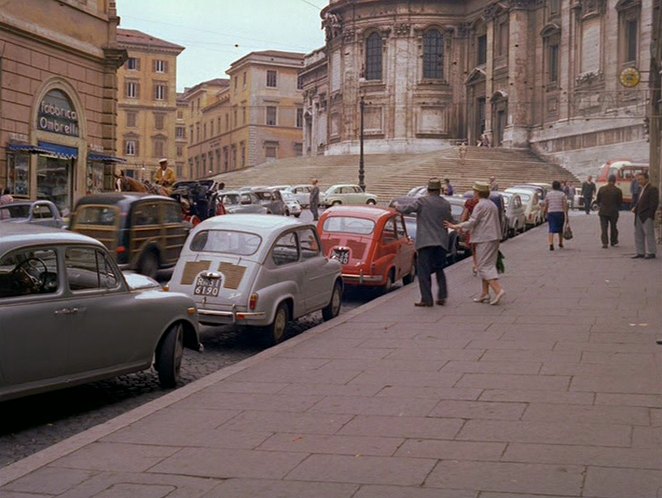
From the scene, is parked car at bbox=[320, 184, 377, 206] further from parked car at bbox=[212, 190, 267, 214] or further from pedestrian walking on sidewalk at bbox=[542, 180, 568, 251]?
pedestrian walking on sidewalk at bbox=[542, 180, 568, 251]

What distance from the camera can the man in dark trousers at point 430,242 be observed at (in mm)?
14000

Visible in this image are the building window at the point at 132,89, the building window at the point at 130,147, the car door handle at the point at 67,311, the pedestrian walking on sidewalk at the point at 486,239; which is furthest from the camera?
the building window at the point at 130,147

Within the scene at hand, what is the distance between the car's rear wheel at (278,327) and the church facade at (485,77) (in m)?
39.9

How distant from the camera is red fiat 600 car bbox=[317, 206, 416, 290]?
16188 millimetres

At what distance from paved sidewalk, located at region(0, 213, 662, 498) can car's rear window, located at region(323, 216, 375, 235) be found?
4.47 m

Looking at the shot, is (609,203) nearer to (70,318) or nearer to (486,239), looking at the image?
(486,239)

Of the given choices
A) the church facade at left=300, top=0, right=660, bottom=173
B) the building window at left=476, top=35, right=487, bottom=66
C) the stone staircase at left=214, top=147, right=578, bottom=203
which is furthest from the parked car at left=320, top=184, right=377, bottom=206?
the building window at left=476, top=35, right=487, bottom=66

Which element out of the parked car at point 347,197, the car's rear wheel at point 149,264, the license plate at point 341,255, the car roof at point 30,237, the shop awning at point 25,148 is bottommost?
the car's rear wheel at point 149,264

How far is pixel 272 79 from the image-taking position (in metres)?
102

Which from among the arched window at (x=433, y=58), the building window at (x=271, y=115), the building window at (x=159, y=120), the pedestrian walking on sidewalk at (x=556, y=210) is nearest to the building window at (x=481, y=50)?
the arched window at (x=433, y=58)

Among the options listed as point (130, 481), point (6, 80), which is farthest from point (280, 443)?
point (6, 80)

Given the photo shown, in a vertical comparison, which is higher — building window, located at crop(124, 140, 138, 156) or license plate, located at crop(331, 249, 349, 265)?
building window, located at crop(124, 140, 138, 156)

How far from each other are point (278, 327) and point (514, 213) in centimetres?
1959

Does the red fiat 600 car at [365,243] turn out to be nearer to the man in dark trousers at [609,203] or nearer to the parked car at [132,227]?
the parked car at [132,227]
